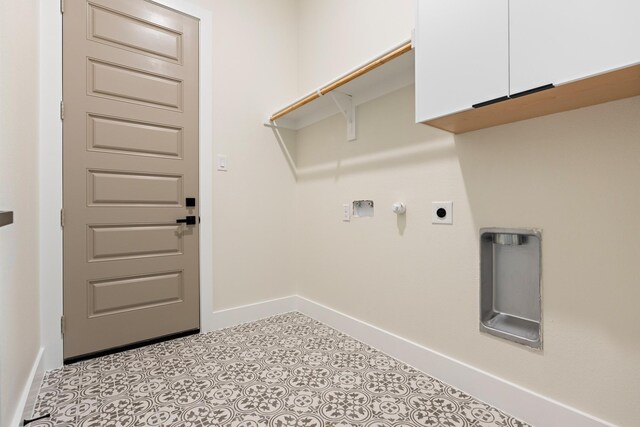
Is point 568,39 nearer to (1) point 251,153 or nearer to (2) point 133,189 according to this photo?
(1) point 251,153

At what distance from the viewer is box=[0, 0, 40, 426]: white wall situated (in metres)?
1.12

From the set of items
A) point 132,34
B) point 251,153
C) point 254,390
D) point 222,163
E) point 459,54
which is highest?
point 132,34

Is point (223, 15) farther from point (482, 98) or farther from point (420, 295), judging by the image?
point (420, 295)

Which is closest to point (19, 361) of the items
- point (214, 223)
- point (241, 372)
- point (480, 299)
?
point (241, 372)

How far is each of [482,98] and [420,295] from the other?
1099 millimetres

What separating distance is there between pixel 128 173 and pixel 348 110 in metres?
1.56

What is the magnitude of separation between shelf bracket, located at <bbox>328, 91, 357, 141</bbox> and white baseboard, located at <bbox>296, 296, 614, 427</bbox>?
1355 mm

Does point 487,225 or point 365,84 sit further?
point 365,84

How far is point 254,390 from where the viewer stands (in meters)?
1.57

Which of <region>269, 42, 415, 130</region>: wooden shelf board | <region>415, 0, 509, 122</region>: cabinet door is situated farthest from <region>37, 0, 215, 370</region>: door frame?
<region>415, 0, 509, 122</region>: cabinet door

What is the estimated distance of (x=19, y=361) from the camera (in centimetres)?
132

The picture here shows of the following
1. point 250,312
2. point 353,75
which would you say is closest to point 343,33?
point 353,75

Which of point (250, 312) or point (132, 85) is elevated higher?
point (132, 85)

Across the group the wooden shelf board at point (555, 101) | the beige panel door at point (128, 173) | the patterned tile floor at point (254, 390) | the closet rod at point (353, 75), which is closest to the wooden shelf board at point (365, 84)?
the closet rod at point (353, 75)
